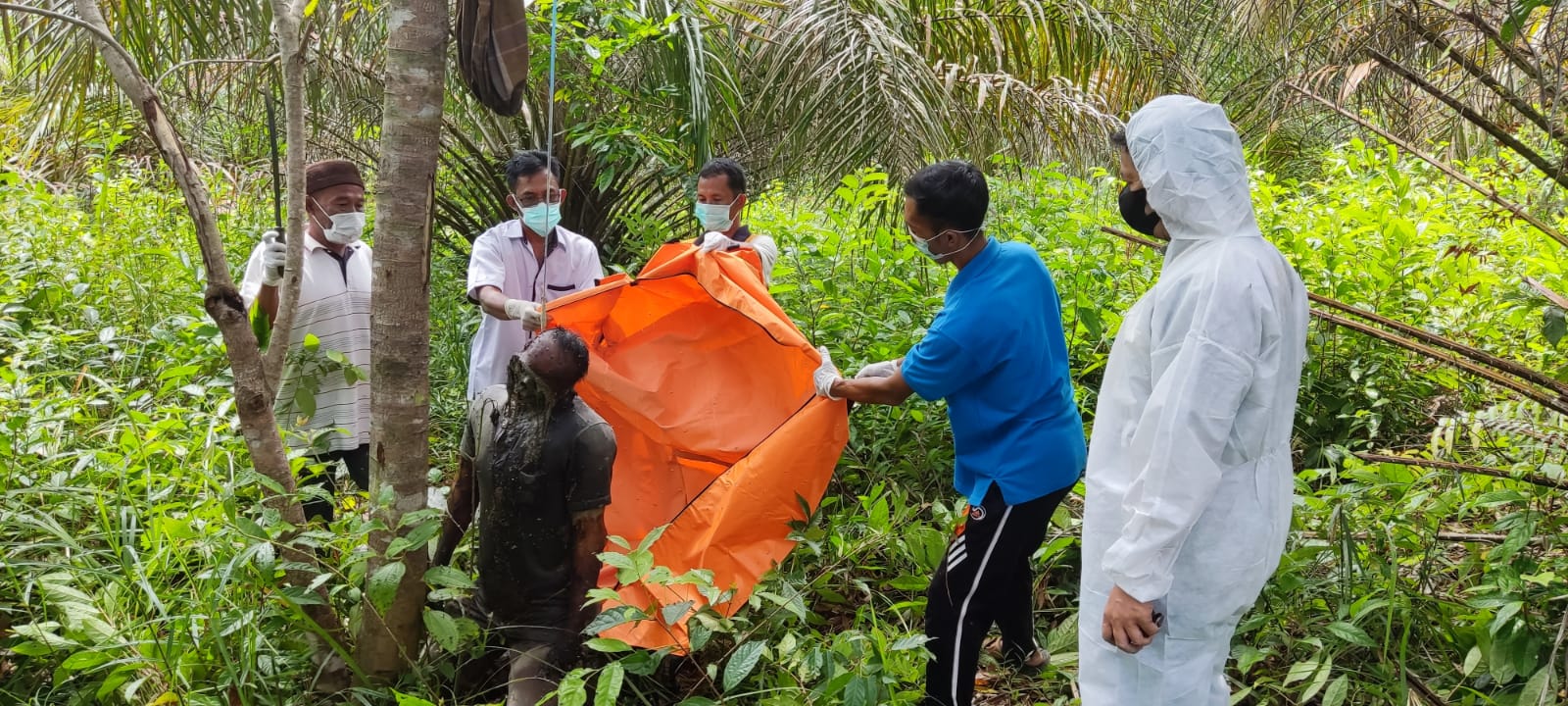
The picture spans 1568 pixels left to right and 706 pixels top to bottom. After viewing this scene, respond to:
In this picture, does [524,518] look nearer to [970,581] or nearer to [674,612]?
[674,612]

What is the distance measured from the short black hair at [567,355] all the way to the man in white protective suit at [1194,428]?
110cm

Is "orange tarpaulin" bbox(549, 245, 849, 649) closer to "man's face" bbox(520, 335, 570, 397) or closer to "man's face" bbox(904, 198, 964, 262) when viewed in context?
"man's face" bbox(904, 198, 964, 262)

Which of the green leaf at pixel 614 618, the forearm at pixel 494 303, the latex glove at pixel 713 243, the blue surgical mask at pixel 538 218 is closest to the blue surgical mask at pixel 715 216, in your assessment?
the latex glove at pixel 713 243

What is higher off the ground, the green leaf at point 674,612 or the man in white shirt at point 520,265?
the man in white shirt at point 520,265

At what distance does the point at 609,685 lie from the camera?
72.5 inches

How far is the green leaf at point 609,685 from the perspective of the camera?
1813 mm

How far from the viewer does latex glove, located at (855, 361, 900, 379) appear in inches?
107

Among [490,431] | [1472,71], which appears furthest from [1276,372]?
[490,431]

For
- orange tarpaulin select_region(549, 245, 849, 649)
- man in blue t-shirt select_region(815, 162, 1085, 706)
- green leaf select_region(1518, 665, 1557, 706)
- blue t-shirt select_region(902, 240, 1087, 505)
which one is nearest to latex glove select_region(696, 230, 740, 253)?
orange tarpaulin select_region(549, 245, 849, 649)

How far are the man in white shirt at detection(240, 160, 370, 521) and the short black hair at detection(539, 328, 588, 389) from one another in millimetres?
1159

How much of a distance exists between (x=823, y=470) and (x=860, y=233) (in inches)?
68.6

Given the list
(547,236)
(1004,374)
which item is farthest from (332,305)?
(1004,374)

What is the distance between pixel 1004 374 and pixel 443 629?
1.33 metres

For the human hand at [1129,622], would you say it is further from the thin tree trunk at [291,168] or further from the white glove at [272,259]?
the white glove at [272,259]
